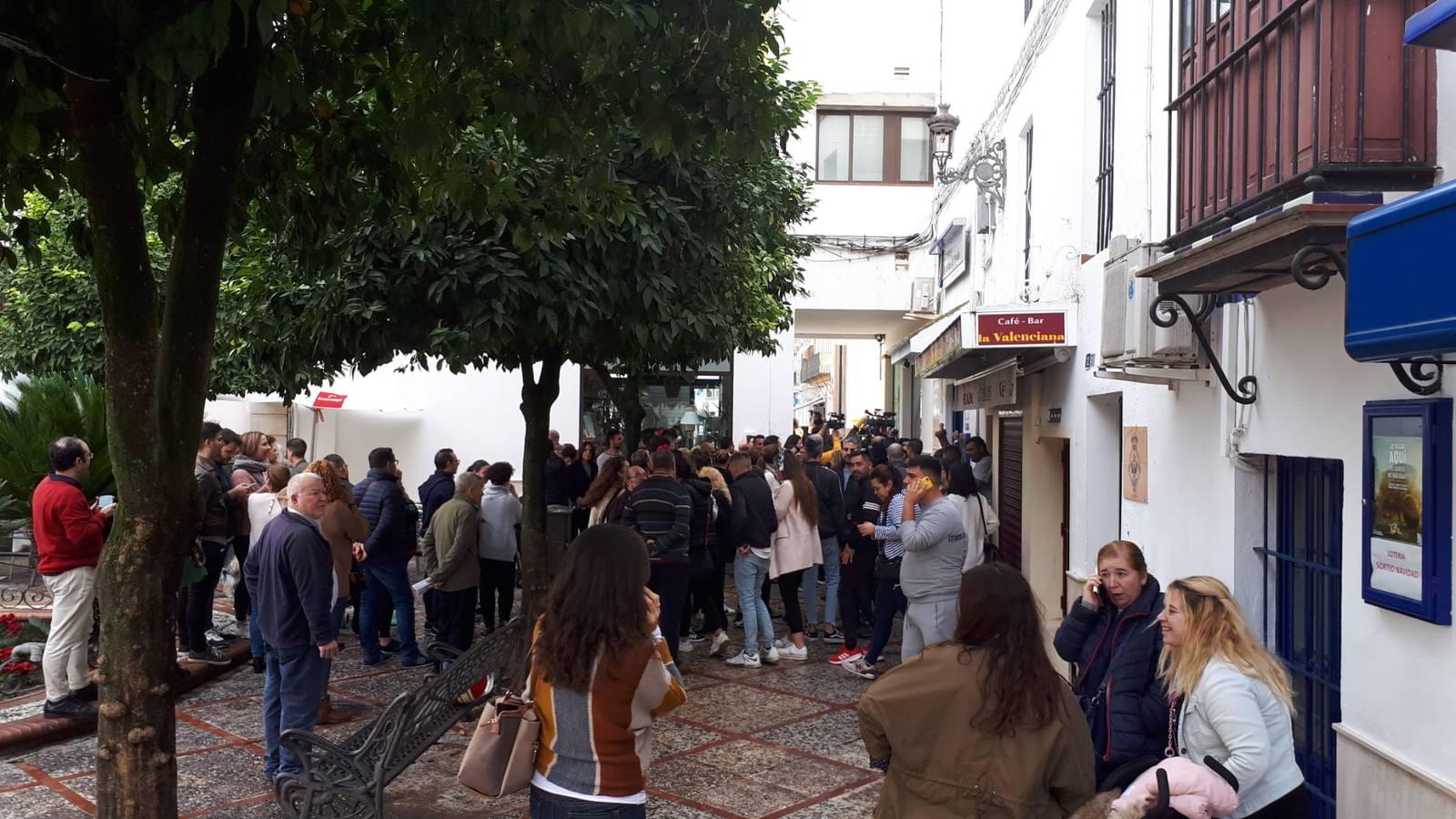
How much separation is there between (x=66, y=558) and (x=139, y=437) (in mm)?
3611

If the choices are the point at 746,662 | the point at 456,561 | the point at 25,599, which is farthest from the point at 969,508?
the point at 25,599

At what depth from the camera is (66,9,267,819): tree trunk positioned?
4.17 metres

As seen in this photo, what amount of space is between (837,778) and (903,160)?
1807 cm

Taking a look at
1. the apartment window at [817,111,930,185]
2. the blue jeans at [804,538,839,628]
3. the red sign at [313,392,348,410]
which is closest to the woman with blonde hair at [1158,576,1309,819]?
the blue jeans at [804,538,839,628]

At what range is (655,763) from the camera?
23.2 feet

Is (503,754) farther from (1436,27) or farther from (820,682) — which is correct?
(820,682)

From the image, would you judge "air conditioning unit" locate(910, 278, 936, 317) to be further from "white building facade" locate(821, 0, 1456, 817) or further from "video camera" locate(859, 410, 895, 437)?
"white building facade" locate(821, 0, 1456, 817)

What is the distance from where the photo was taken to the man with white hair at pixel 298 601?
20.1ft

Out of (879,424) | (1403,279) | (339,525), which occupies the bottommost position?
(339,525)

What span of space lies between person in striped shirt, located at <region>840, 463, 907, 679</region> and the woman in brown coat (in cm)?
588

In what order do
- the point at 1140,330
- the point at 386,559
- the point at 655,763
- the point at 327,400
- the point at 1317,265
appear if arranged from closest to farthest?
the point at 1317,265 < the point at 1140,330 < the point at 655,763 < the point at 386,559 < the point at 327,400

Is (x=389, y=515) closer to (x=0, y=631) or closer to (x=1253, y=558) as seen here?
(x=0, y=631)

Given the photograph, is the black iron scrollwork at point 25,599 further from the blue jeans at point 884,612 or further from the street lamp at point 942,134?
the street lamp at point 942,134

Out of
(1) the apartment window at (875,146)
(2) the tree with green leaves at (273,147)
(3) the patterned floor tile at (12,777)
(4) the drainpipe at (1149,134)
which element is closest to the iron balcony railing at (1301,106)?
(4) the drainpipe at (1149,134)
